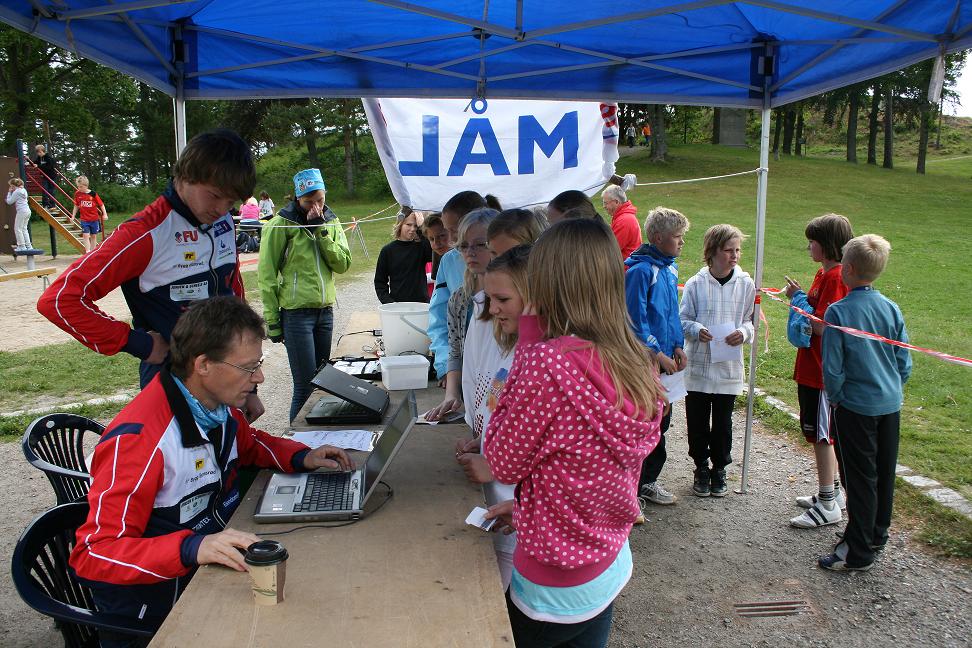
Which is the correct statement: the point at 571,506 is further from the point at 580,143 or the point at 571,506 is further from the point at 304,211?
the point at 580,143

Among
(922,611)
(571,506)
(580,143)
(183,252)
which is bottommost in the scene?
(922,611)

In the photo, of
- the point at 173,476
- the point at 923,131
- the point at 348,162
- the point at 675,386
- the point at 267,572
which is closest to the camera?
the point at 267,572

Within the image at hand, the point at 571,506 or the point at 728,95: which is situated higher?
the point at 728,95

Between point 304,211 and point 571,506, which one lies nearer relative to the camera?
point 571,506

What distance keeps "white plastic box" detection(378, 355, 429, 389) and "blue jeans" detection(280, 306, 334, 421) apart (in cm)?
126

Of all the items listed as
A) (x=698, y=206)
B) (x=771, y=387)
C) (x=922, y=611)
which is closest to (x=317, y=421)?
(x=922, y=611)

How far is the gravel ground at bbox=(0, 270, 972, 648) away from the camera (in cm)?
311

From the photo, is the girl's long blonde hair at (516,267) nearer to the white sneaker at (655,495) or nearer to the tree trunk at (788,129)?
the white sneaker at (655,495)

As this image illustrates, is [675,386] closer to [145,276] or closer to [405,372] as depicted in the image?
[405,372]

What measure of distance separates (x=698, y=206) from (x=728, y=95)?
19353 mm

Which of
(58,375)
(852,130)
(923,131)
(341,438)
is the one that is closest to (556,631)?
(341,438)

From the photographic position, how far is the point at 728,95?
15.3 ft

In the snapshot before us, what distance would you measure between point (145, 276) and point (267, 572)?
1536 millimetres

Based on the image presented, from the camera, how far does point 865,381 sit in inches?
133
